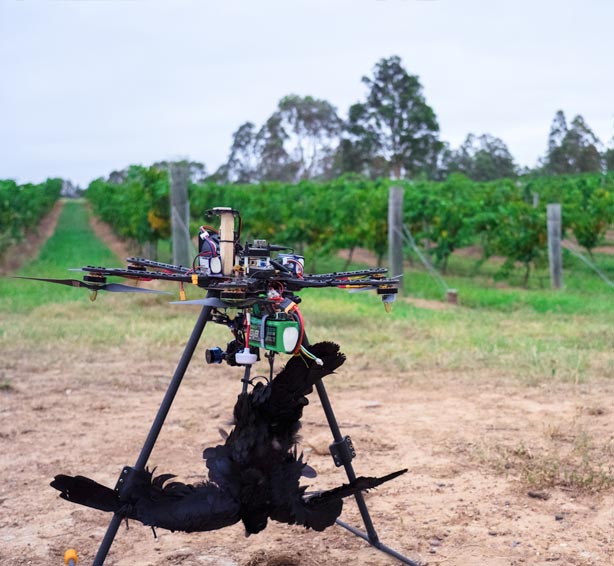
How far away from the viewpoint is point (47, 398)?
617 centimetres

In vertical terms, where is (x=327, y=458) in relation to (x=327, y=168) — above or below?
below

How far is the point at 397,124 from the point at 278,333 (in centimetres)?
3985

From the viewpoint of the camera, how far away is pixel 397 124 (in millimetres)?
40906

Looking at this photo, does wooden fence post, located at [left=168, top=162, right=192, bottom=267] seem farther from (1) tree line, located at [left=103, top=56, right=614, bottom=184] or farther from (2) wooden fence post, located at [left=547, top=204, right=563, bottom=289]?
(1) tree line, located at [left=103, top=56, right=614, bottom=184]

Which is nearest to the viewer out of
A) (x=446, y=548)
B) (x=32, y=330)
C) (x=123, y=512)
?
(x=123, y=512)

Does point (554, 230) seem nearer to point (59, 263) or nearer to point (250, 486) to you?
point (250, 486)

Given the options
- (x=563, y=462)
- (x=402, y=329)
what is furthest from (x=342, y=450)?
(x=402, y=329)

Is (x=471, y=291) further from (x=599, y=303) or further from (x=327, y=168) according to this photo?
(x=327, y=168)

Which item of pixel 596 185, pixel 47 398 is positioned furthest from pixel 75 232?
pixel 47 398

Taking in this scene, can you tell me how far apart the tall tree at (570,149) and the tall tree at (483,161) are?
20.0 feet

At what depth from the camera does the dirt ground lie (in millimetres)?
3486

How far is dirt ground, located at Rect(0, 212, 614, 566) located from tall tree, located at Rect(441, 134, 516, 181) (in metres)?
37.1

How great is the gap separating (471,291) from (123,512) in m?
11.6

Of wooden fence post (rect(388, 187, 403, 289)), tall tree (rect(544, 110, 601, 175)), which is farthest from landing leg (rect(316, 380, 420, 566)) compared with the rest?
tall tree (rect(544, 110, 601, 175))
